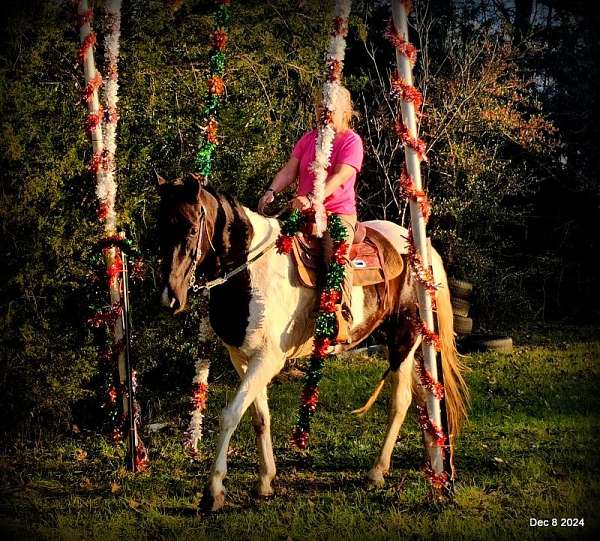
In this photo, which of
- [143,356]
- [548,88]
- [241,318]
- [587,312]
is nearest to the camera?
[241,318]

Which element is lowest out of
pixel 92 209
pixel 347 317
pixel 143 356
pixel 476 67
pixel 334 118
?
pixel 143 356

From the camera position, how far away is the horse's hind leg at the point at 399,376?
19.7 feet

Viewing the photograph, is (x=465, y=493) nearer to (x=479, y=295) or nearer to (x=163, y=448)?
(x=163, y=448)

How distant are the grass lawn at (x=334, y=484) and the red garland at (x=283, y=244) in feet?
6.57

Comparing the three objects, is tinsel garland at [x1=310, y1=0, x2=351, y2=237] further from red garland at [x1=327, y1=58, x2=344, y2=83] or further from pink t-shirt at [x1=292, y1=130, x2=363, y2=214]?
pink t-shirt at [x1=292, y1=130, x2=363, y2=214]

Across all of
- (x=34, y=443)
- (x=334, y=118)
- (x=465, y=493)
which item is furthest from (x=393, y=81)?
(x=34, y=443)

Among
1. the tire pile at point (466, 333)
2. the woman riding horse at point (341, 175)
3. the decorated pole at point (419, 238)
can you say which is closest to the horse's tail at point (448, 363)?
the decorated pole at point (419, 238)

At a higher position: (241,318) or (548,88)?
(548,88)

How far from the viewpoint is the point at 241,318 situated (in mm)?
5137

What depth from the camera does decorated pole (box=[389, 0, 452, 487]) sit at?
5176 mm

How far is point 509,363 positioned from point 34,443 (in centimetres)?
769

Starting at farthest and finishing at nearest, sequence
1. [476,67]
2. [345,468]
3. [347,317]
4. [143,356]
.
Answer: [476,67], [143,356], [345,468], [347,317]

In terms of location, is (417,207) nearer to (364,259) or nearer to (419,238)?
(419,238)

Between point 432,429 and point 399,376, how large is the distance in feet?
2.74
